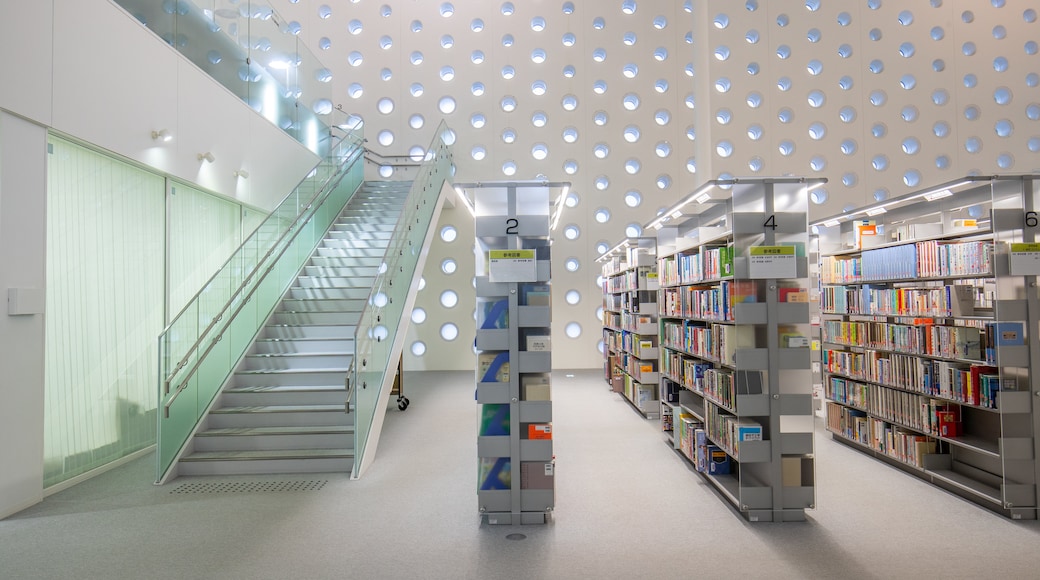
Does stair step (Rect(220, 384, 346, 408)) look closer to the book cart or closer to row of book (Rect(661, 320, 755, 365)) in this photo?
row of book (Rect(661, 320, 755, 365))

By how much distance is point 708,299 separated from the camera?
5.27m

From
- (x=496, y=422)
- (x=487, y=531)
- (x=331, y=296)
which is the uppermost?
(x=331, y=296)

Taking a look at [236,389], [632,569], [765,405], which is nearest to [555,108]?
[236,389]

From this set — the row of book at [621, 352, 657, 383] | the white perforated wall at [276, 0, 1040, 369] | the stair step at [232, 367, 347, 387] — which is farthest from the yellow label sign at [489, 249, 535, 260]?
the white perforated wall at [276, 0, 1040, 369]

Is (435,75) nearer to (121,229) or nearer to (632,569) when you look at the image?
(121,229)

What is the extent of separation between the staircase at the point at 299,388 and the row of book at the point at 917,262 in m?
4.99

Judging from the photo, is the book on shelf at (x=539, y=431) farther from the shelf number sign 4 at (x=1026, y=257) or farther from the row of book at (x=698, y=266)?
the shelf number sign 4 at (x=1026, y=257)

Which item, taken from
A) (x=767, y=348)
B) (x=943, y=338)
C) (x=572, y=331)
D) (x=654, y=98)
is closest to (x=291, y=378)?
(x=767, y=348)

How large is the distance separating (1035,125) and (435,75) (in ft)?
39.1

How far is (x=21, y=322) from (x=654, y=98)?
11.2 metres

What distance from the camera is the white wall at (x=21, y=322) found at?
177 inches

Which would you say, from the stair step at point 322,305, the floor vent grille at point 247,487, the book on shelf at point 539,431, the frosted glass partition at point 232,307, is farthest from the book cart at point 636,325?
the frosted glass partition at point 232,307

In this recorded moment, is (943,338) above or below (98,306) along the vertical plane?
below

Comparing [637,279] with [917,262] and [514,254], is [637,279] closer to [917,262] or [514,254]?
[917,262]
